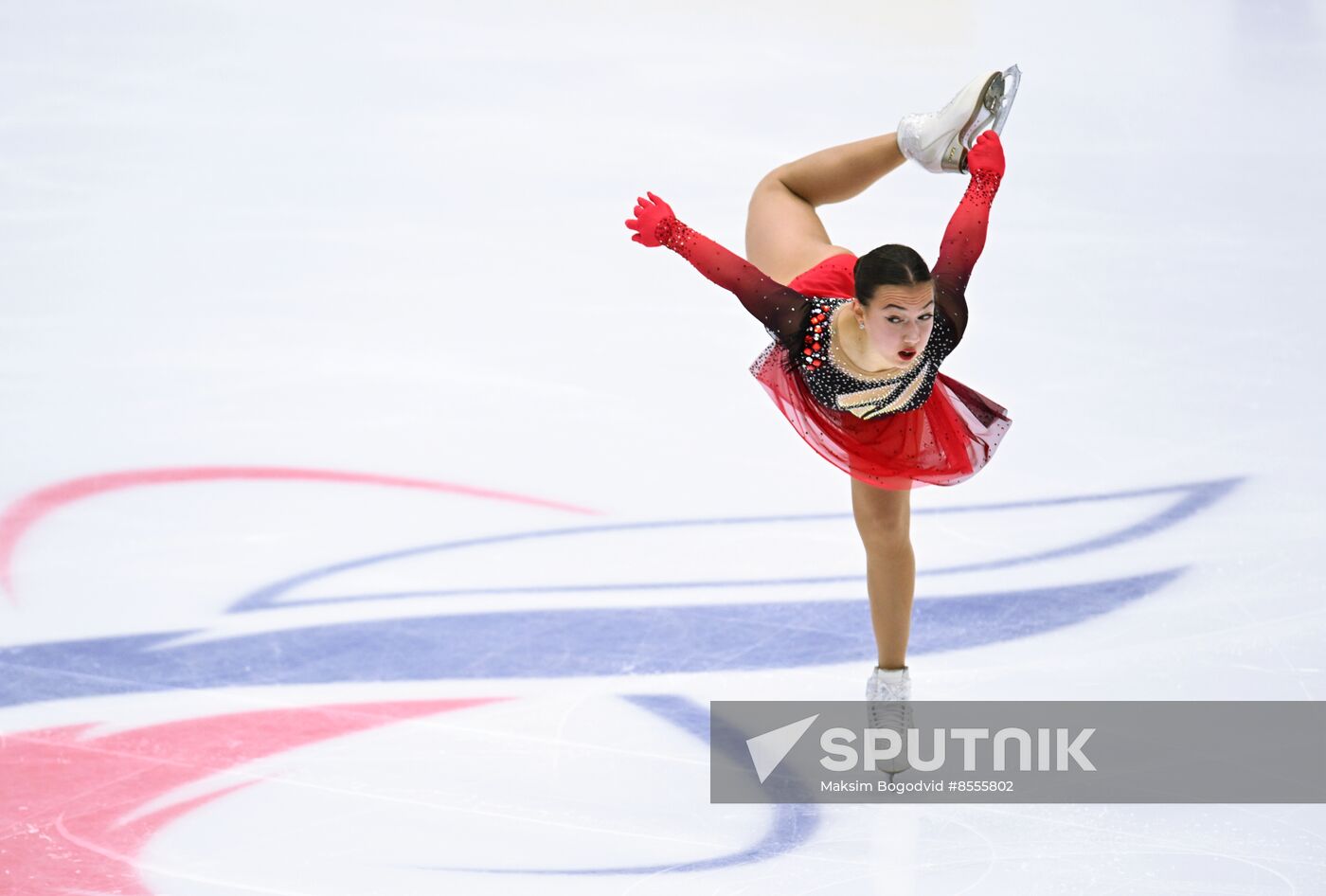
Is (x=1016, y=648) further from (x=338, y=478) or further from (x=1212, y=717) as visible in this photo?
(x=338, y=478)

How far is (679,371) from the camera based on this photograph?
5336 millimetres

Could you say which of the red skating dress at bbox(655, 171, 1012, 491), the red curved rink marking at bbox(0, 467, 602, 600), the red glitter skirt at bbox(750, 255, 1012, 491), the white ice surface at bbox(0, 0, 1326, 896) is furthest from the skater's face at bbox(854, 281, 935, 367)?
the red curved rink marking at bbox(0, 467, 602, 600)

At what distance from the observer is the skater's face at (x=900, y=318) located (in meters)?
3.02

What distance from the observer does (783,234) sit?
12.3 feet

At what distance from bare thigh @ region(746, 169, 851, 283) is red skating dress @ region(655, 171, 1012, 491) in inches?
5.9

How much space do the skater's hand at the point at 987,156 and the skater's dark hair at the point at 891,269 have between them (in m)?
0.48

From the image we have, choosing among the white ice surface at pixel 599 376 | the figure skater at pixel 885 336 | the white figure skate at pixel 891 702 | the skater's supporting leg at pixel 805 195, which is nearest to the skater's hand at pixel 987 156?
the figure skater at pixel 885 336

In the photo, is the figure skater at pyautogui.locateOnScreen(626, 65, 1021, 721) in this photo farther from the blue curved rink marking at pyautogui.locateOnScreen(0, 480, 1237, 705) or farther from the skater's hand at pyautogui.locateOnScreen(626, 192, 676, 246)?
the blue curved rink marking at pyautogui.locateOnScreen(0, 480, 1237, 705)

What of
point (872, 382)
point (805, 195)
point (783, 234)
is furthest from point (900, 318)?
point (805, 195)

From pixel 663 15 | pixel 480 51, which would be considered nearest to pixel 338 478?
pixel 480 51

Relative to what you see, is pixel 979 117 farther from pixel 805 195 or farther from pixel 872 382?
pixel 872 382

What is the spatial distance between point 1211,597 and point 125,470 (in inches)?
124

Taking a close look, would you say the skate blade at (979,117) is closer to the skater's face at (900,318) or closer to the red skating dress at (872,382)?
the red skating dress at (872,382)

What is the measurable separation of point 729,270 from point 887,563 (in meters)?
0.78
